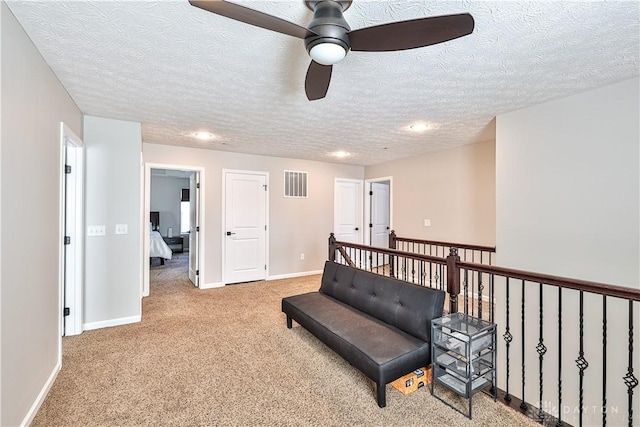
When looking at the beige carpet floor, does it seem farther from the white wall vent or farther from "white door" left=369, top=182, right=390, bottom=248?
"white door" left=369, top=182, right=390, bottom=248

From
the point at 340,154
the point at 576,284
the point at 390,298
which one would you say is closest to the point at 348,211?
the point at 340,154

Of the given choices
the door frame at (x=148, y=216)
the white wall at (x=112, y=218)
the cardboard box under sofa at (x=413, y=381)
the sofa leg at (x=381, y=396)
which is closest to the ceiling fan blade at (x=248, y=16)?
the sofa leg at (x=381, y=396)

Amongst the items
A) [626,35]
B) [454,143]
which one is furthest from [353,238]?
[626,35]

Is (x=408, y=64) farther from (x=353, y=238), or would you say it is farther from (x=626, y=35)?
(x=353, y=238)

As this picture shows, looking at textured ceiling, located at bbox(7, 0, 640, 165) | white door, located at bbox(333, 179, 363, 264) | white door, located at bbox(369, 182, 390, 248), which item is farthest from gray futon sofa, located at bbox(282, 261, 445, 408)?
white door, located at bbox(369, 182, 390, 248)

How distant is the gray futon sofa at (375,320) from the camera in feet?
6.75

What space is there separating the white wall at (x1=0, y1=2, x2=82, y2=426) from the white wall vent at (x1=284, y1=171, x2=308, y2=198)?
12.1 feet

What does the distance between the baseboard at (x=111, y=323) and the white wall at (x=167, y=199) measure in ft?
21.2

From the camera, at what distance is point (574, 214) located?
8.91 ft

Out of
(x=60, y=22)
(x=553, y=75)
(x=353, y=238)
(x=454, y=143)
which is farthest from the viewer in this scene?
(x=353, y=238)

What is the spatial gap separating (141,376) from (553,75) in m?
4.09

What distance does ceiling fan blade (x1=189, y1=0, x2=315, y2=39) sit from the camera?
1196 mm

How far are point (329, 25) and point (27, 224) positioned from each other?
85.2 inches

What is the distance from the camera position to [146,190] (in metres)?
4.59
